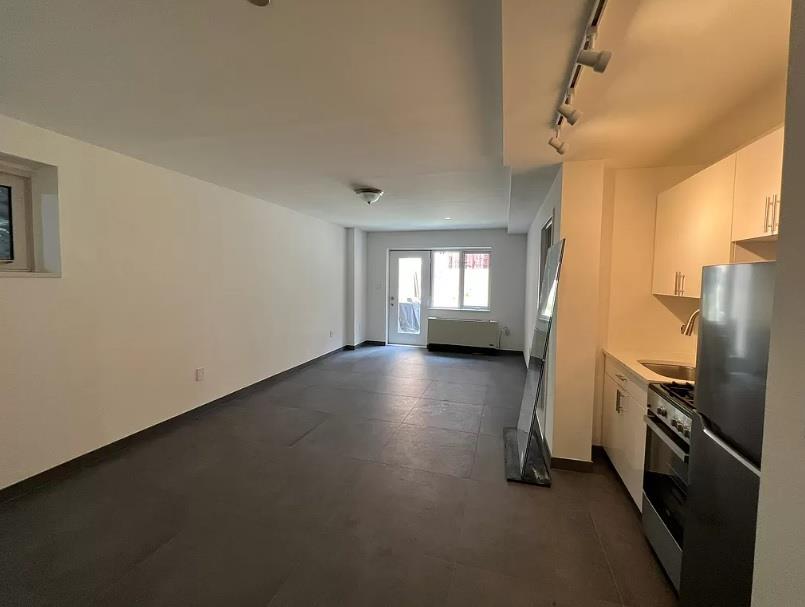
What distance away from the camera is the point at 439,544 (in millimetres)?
1920

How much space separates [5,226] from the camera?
94.6 inches

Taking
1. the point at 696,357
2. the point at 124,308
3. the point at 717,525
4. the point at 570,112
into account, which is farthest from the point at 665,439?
the point at 124,308

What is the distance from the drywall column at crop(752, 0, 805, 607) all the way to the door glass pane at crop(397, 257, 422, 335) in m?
6.55

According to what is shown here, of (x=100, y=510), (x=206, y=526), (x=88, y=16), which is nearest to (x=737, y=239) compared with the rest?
(x=88, y=16)

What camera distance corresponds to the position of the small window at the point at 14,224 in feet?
7.84

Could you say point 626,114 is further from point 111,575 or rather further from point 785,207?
point 111,575

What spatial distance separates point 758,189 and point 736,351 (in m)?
1.00

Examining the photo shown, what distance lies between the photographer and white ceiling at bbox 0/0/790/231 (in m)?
1.23

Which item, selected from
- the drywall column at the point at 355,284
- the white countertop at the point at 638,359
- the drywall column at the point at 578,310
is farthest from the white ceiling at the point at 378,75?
the drywall column at the point at 355,284

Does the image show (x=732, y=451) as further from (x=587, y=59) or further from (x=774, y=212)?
(x=587, y=59)

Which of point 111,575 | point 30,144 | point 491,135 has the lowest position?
point 111,575

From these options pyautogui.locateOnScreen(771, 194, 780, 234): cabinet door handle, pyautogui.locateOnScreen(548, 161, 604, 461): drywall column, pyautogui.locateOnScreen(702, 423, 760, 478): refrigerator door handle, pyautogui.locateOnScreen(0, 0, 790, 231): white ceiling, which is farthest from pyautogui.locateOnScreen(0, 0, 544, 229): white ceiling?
pyautogui.locateOnScreen(702, 423, 760, 478): refrigerator door handle

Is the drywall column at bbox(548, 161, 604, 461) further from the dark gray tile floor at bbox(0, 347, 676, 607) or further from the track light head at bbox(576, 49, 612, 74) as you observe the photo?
the track light head at bbox(576, 49, 612, 74)

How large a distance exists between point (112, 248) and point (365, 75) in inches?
100.0
